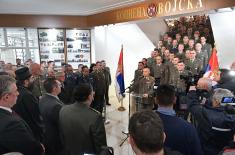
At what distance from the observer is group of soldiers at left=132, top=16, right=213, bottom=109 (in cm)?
525

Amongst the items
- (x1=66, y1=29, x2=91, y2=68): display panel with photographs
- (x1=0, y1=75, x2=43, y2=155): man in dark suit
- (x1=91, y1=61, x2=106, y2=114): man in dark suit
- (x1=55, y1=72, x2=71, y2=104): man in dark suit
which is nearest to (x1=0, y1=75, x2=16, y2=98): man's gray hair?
(x1=0, y1=75, x2=43, y2=155): man in dark suit

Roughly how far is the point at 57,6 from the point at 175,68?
4.29 meters

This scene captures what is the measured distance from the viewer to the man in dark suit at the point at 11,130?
176 cm

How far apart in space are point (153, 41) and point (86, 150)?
27.0 feet

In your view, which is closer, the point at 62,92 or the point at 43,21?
the point at 62,92

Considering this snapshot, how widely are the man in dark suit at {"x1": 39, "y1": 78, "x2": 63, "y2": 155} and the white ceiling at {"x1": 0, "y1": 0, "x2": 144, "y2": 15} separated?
449cm

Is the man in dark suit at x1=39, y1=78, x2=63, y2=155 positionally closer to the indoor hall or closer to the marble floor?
the marble floor

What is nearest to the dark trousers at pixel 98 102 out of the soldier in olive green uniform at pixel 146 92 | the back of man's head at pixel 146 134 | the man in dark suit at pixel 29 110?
the soldier in olive green uniform at pixel 146 92

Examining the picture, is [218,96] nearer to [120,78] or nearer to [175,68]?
[120,78]

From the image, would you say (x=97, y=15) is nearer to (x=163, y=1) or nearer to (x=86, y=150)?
(x=163, y=1)

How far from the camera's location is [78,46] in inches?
379

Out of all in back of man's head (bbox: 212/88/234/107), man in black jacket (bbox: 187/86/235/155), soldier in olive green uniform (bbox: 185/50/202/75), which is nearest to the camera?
man in black jacket (bbox: 187/86/235/155)

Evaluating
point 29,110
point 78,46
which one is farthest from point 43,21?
point 29,110

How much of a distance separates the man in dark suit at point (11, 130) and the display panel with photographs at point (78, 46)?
765 cm
